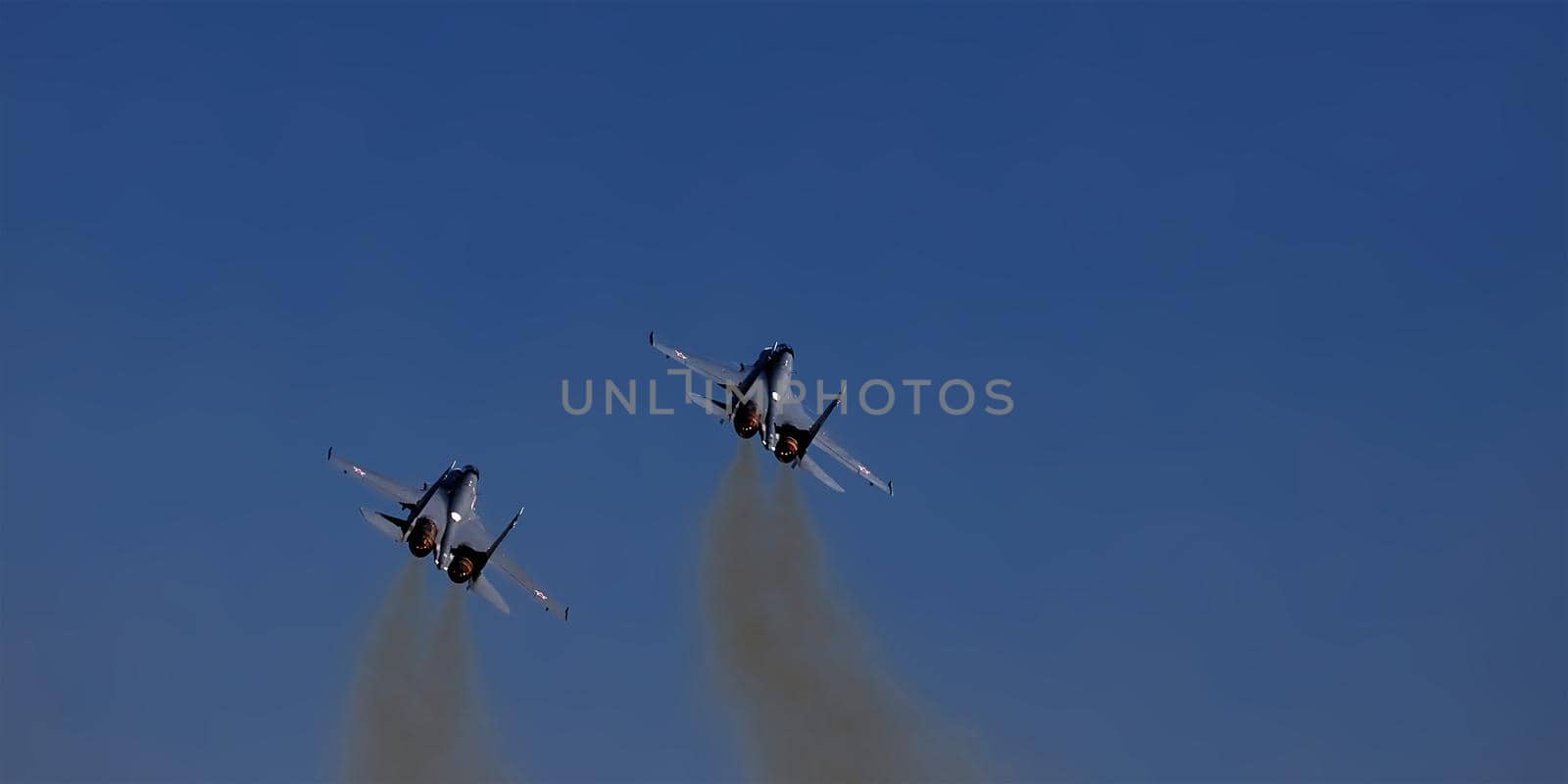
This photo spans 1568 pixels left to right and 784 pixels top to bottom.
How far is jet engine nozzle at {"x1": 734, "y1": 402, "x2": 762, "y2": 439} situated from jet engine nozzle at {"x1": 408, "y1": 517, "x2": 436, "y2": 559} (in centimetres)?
1970

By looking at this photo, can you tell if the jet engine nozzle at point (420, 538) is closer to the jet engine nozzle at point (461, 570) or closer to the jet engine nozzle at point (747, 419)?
the jet engine nozzle at point (461, 570)

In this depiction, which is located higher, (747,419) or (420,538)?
(747,419)

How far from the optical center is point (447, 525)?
436 feet

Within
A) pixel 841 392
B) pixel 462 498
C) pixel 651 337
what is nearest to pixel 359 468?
pixel 462 498

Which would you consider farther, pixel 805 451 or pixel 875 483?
pixel 875 483

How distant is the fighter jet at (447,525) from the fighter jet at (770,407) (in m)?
14.7

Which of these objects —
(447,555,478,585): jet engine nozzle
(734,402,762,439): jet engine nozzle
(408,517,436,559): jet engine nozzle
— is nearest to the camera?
(408,517,436,559): jet engine nozzle

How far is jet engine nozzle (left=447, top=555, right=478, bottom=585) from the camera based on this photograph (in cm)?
13162

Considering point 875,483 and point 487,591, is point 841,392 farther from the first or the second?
point 487,591

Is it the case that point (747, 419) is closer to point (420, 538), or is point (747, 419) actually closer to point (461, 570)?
point (461, 570)

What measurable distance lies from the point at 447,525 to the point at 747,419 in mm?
19508

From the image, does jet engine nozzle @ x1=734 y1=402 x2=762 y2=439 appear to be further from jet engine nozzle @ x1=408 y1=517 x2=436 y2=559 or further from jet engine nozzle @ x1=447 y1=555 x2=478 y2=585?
jet engine nozzle @ x1=408 y1=517 x2=436 y2=559

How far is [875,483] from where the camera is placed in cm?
14325

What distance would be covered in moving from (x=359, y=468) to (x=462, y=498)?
7.71 m
